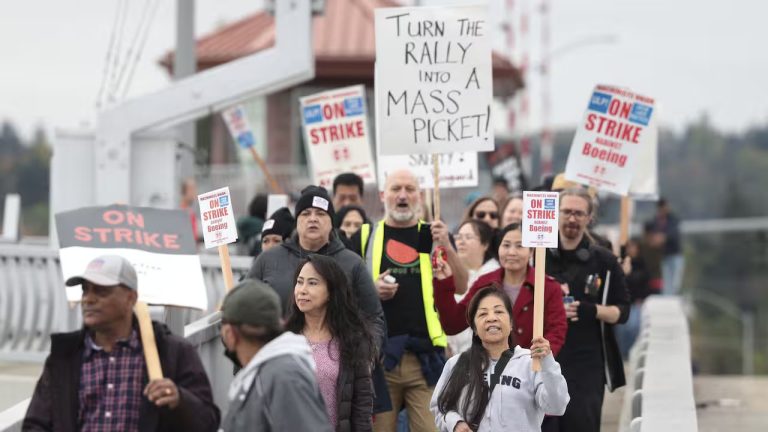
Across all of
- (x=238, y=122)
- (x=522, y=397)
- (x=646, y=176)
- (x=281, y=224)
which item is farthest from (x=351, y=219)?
(x=238, y=122)

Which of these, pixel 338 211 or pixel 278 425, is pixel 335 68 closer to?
pixel 338 211

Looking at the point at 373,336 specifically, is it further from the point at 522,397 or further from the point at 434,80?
the point at 434,80

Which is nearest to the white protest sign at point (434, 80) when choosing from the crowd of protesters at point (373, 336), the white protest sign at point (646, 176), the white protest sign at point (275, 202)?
the crowd of protesters at point (373, 336)

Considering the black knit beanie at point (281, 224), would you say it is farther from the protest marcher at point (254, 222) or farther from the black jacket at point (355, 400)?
the protest marcher at point (254, 222)

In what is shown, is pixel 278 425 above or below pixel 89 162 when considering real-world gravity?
below

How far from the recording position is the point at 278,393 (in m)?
5.61

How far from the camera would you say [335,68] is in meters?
30.0

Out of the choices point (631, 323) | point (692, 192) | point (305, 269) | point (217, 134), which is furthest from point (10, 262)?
point (692, 192)

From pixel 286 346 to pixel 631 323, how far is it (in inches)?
509

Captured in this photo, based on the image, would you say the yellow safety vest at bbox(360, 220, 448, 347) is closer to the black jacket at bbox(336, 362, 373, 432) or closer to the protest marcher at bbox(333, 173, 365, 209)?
the black jacket at bbox(336, 362, 373, 432)

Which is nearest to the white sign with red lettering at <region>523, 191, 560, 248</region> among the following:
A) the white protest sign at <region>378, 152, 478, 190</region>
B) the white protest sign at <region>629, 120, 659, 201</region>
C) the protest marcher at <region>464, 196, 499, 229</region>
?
the protest marcher at <region>464, 196, 499, 229</region>

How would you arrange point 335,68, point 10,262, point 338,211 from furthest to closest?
point 335,68, point 10,262, point 338,211

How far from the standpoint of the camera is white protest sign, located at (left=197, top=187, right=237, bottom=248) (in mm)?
8203

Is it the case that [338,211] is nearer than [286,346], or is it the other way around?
[286,346]
